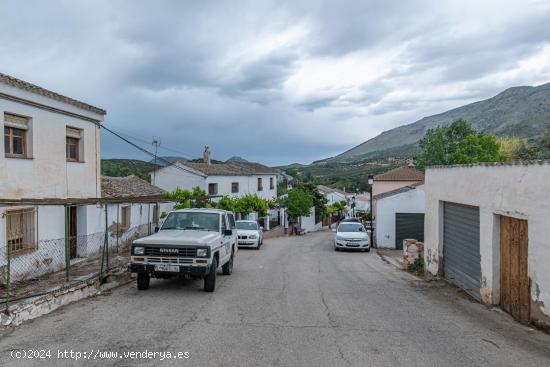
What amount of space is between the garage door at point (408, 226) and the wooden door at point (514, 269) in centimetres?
1878

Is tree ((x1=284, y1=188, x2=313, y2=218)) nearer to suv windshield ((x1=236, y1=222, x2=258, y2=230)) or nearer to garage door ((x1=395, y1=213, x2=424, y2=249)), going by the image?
garage door ((x1=395, y1=213, x2=424, y2=249))

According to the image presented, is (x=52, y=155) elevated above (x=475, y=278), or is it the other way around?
(x=52, y=155)

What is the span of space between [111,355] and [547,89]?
176123 mm

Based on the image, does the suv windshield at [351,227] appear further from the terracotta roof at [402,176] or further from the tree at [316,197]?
the tree at [316,197]

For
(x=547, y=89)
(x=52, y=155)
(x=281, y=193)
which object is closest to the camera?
(x=52, y=155)

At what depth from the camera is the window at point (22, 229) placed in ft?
40.1

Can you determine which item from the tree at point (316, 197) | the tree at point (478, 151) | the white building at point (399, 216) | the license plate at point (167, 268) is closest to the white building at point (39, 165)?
the license plate at point (167, 268)

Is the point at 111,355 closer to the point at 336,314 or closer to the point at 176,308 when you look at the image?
the point at 176,308

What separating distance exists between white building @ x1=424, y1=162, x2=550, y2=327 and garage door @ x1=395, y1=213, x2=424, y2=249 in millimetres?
14591

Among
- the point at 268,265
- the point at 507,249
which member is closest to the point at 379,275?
the point at 268,265

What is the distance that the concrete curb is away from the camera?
7.65 metres

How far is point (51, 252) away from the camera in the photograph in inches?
513

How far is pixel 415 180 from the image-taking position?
40500 millimetres

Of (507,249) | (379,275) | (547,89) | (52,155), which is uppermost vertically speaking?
(547,89)
